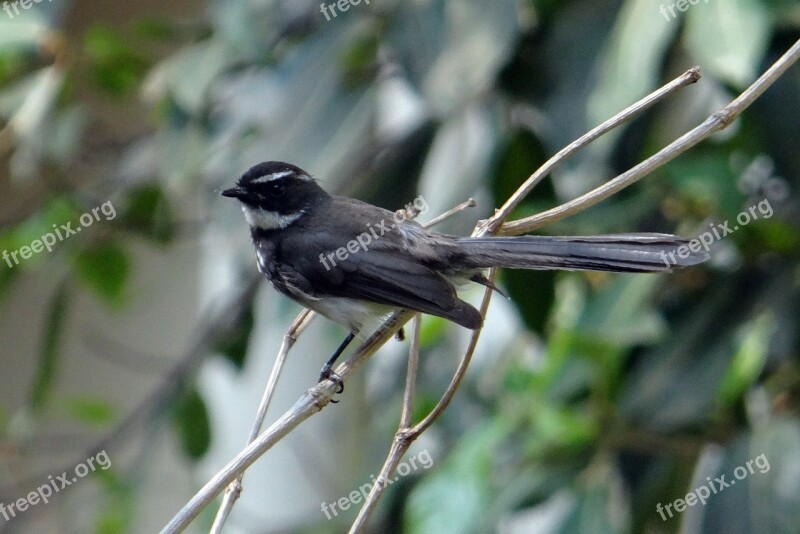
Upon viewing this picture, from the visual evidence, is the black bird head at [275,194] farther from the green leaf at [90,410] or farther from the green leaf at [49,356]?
the green leaf at [90,410]

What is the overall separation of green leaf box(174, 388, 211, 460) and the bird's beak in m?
1.28

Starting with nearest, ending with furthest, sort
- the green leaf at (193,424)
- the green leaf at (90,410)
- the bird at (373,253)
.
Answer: the bird at (373,253) → the green leaf at (193,424) → the green leaf at (90,410)

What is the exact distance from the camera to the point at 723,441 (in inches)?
135

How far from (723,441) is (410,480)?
115cm

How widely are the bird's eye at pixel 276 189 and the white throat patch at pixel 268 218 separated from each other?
6 centimetres

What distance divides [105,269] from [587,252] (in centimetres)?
263

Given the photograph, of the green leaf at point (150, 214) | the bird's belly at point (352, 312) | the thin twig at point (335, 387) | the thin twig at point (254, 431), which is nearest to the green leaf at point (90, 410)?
the green leaf at point (150, 214)

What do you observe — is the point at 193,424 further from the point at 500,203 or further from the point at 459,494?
the point at 500,203

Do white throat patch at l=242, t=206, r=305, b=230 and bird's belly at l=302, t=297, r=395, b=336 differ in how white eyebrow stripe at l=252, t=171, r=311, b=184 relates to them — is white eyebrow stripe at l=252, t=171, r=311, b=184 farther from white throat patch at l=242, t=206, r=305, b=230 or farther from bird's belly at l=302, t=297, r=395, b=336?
bird's belly at l=302, t=297, r=395, b=336

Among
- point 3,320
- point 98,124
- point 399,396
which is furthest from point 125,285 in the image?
point 3,320

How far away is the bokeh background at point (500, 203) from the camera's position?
3.12 metres

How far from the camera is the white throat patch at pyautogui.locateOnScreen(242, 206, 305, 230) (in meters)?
3.20

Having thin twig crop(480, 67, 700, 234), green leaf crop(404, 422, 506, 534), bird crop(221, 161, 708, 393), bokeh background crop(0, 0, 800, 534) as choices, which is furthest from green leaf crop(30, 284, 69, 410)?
thin twig crop(480, 67, 700, 234)

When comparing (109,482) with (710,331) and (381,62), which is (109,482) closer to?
(381,62)
